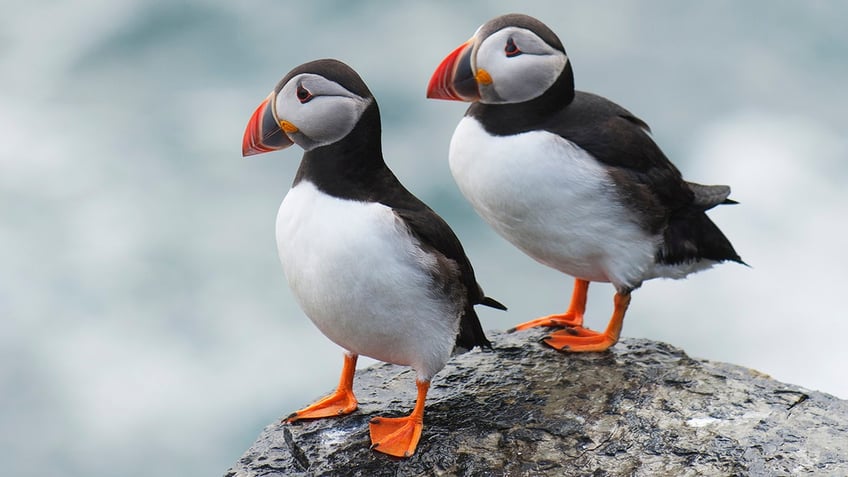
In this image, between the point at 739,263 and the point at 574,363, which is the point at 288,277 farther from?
the point at 739,263

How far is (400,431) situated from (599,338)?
141 centimetres

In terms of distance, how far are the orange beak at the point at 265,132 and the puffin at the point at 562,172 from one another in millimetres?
943

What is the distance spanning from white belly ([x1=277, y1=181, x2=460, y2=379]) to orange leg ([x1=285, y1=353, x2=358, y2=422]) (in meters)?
0.54

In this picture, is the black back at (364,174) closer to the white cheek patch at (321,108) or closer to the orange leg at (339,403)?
the white cheek patch at (321,108)

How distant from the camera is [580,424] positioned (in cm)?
563

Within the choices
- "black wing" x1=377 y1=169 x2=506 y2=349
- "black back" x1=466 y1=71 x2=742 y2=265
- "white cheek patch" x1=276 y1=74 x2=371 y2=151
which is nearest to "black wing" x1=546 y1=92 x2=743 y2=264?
"black back" x1=466 y1=71 x2=742 y2=265

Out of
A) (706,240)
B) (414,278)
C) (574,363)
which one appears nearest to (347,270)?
(414,278)

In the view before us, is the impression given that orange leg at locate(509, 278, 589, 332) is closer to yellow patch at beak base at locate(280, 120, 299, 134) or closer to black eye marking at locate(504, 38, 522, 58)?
black eye marking at locate(504, 38, 522, 58)

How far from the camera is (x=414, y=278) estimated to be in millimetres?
5184

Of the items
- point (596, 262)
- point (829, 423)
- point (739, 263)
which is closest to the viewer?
point (829, 423)

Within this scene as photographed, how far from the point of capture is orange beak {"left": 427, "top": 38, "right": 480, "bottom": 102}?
581 cm

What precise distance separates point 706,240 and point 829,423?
44.4 inches

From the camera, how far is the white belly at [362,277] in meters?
5.10

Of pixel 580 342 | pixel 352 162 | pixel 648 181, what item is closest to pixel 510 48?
pixel 648 181
